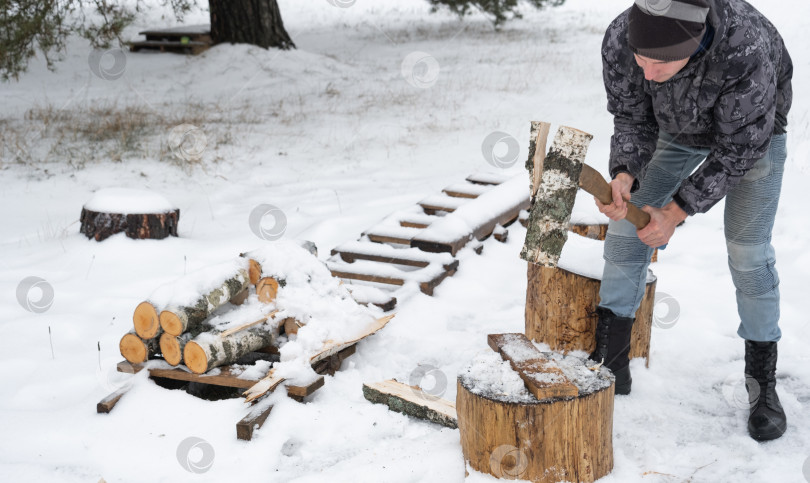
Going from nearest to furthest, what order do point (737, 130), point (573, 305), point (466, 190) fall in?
point (737, 130) < point (573, 305) < point (466, 190)

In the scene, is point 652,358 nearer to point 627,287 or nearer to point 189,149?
point 627,287

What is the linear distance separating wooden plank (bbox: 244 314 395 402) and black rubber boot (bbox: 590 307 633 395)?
3.95ft

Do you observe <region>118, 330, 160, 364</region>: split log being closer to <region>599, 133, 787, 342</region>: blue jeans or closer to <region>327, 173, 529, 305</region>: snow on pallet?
<region>327, 173, 529, 305</region>: snow on pallet

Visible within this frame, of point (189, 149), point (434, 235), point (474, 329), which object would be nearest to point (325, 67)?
point (189, 149)

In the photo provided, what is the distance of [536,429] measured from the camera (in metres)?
2.68

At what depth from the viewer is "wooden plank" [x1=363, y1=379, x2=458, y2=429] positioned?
331 cm

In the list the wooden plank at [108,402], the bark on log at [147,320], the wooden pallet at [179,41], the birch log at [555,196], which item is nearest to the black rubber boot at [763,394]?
the birch log at [555,196]

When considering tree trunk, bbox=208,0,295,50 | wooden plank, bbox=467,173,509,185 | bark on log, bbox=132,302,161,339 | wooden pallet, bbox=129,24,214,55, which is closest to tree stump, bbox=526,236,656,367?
bark on log, bbox=132,302,161,339

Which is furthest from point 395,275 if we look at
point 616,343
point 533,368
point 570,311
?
point 533,368

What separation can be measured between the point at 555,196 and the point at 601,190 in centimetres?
20

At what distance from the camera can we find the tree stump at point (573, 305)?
3.77 meters

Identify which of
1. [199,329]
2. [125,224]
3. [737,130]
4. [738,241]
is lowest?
[199,329]

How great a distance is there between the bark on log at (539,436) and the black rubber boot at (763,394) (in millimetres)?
854

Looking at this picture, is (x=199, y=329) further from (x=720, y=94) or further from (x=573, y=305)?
(x=720, y=94)
